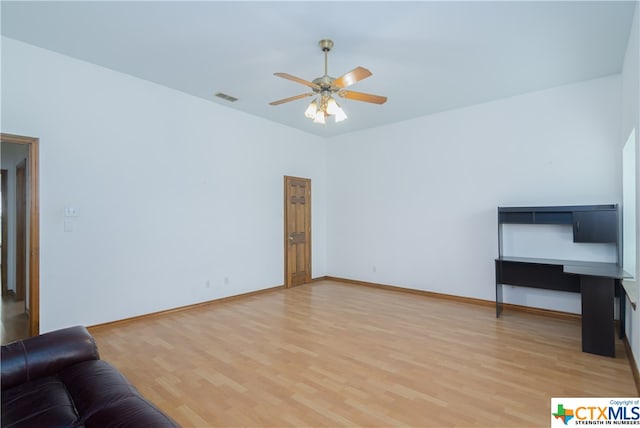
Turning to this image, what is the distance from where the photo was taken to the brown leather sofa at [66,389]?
1.39 m

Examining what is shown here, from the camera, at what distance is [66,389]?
5.61 ft

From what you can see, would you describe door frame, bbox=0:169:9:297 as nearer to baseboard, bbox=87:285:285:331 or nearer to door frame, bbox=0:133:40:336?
door frame, bbox=0:133:40:336

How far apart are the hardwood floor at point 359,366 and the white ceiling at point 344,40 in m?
3.15

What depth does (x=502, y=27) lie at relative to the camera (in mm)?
2973

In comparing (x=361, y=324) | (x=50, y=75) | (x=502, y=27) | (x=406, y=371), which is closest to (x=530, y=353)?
(x=406, y=371)

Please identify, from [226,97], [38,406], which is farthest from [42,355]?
[226,97]

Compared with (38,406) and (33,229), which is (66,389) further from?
Result: (33,229)

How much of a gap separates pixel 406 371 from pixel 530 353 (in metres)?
1.39

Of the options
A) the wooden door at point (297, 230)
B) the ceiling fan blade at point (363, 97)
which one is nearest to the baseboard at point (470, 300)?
the wooden door at point (297, 230)

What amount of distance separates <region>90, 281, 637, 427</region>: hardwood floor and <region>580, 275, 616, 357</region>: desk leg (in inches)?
4.7

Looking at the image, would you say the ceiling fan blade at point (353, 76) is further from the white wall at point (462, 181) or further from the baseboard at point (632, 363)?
the baseboard at point (632, 363)

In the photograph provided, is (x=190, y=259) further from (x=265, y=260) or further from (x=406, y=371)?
(x=406, y=371)

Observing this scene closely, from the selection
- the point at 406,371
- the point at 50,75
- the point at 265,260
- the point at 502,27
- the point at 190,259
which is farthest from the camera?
Answer: the point at 265,260

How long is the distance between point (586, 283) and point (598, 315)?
1.04 feet
